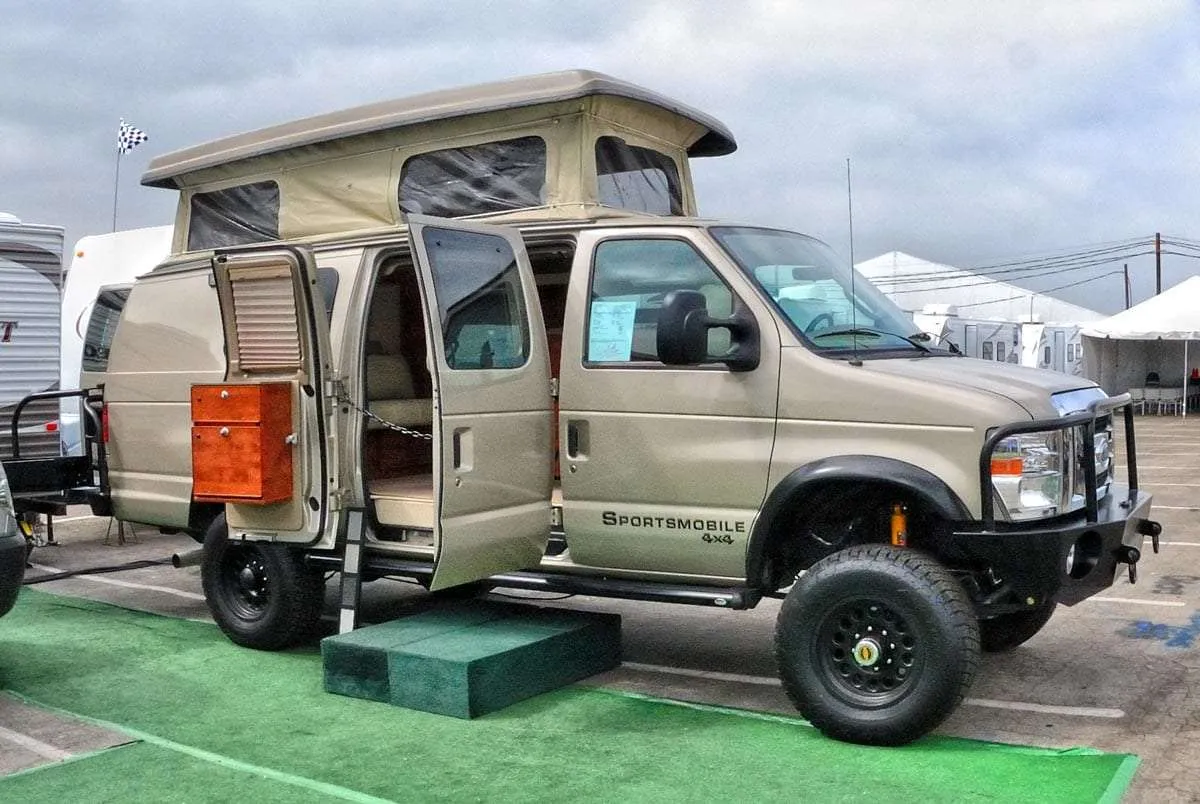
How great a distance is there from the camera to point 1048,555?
488 centimetres

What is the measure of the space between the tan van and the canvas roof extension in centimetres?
2

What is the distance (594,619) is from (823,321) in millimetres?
1976

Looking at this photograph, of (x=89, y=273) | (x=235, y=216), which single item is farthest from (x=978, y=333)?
(x=235, y=216)

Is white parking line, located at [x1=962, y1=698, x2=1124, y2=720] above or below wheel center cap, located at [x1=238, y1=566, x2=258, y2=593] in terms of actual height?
below

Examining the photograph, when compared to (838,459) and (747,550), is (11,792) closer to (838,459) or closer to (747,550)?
(747,550)

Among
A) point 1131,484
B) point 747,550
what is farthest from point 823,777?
point 1131,484

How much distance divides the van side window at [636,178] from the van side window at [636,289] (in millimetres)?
630

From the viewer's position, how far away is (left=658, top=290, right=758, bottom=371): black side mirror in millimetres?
5285

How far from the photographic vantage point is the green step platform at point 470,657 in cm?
556

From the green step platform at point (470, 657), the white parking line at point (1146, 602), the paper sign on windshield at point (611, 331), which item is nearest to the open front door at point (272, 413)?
the green step platform at point (470, 657)

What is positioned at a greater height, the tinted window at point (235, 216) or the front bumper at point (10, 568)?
the tinted window at point (235, 216)

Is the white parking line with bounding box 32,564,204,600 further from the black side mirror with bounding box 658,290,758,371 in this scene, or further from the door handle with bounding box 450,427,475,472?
the black side mirror with bounding box 658,290,758,371

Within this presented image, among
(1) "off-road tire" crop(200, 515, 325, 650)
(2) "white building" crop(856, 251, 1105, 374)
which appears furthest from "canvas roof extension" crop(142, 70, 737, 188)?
(2) "white building" crop(856, 251, 1105, 374)

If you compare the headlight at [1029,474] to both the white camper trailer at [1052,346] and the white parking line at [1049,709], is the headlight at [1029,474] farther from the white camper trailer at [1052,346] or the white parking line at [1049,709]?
the white camper trailer at [1052,346]
